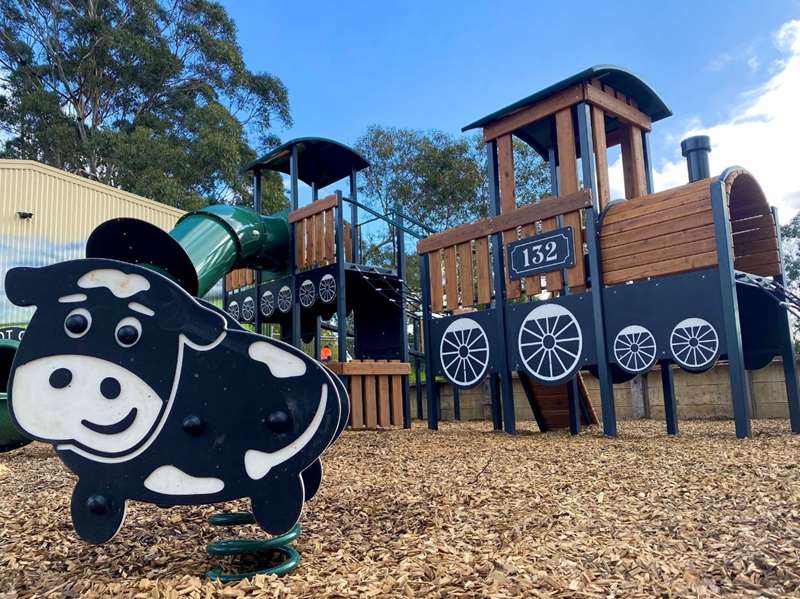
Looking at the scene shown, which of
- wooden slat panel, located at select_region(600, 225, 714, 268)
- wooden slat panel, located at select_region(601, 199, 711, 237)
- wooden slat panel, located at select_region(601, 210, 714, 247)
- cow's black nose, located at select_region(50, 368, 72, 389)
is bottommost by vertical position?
cow's black nose, located at select_region(50, 368, 72, 389)

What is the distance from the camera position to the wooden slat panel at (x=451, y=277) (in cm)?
792

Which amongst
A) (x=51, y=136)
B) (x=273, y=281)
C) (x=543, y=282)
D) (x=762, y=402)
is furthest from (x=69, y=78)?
(x=762, y=402)

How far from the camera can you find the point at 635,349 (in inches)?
251

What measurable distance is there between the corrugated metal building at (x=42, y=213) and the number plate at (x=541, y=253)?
12393 millimetres

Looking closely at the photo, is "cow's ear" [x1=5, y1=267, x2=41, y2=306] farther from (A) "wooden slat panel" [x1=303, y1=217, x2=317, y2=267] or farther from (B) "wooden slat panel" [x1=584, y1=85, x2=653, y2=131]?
(A) "wooden slat panel" [x1=303, y1=217, x2=317, y2=267]

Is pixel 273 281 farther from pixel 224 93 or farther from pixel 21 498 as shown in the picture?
pixel 224 93

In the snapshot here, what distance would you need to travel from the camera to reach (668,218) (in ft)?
20.8

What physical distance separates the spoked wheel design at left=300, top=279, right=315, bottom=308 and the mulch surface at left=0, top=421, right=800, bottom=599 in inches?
206

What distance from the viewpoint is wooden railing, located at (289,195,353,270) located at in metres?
9.22

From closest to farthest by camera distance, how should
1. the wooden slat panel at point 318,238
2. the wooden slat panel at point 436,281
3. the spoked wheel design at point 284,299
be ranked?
the wooden slat panel at point 436,281, the wooden slat panel at point 318,238, the spoked wheel design at point 284,299

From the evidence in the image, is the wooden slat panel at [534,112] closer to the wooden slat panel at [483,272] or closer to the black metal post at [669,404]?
the wooden slat panel at [483,272]

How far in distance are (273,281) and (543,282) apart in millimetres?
5099

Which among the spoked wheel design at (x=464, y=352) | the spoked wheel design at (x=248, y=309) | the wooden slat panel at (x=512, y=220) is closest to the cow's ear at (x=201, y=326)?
the wooden slat panel at (x=512, y=220)

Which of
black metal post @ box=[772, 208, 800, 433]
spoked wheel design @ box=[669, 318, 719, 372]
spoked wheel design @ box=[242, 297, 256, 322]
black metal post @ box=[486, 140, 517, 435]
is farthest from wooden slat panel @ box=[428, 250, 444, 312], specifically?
spoked wheel design @ box=[242, 297, 256, 322]
